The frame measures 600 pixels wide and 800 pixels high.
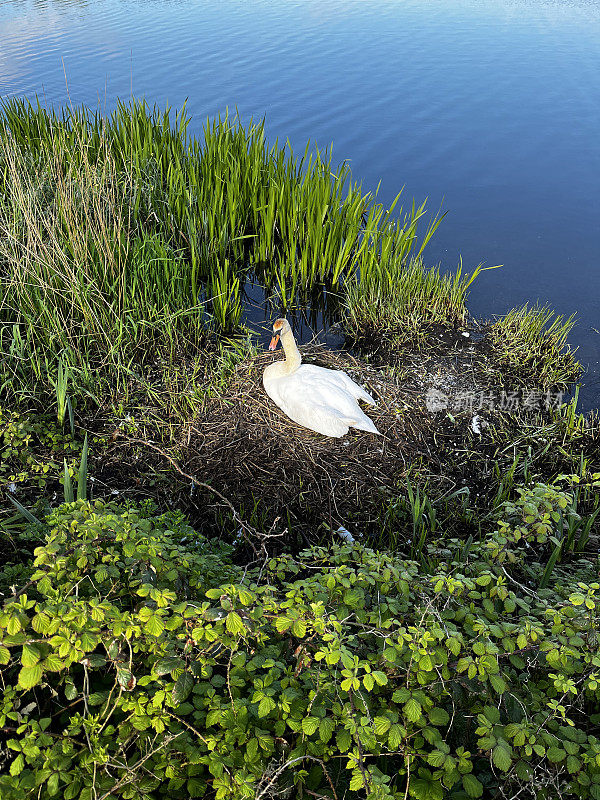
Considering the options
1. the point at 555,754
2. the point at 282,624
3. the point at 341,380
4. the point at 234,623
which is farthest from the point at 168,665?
the point at 341,380

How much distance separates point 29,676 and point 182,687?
41 centimetres

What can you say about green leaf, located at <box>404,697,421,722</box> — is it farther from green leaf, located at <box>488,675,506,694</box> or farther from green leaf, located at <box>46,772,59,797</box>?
green leaf, located at <box>46,772,59,797</box>

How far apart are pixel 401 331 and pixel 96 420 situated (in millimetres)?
2696

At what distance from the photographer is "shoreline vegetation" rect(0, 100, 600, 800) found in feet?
4.94

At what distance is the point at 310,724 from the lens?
1.46 m

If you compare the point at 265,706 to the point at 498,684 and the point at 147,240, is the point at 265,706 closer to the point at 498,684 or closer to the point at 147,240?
the point at 498,684

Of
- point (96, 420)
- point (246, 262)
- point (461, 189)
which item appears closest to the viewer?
point (96, 420)

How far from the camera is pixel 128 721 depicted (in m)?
1.57

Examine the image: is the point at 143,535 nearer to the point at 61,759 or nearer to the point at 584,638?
the point at 61,759

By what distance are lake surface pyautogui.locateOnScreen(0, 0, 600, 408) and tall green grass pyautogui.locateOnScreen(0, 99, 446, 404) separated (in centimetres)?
179

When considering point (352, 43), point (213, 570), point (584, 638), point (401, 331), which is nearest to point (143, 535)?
point (213, 570)

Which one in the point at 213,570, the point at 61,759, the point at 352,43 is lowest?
the point at 213,570

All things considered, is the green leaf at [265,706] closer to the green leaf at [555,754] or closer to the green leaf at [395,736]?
the green leaf at [395,736]

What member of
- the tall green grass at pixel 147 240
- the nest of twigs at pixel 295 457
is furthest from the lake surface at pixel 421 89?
the nest of twigs at pixel 295 457
